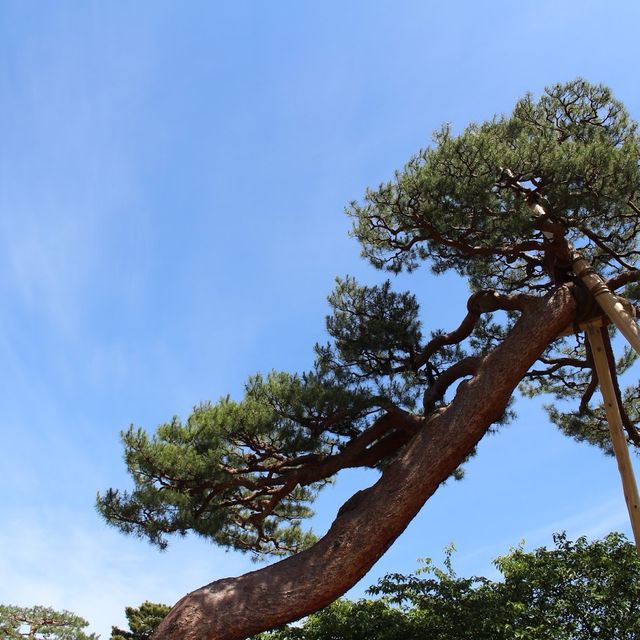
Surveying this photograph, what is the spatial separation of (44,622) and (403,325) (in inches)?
322

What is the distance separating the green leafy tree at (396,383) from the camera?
3.96 metres

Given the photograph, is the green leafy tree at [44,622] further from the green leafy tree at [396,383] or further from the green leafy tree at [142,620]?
the green leafy tree at [396,383]

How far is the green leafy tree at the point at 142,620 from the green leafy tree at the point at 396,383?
24.3 ft

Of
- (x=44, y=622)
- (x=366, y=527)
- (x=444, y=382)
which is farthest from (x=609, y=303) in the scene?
(x=44, y=622)

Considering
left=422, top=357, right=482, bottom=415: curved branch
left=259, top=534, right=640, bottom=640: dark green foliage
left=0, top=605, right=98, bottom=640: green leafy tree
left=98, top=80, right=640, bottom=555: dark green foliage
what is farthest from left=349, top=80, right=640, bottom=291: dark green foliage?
left=0, top=605, right=98, bottom=640: green leafy tree

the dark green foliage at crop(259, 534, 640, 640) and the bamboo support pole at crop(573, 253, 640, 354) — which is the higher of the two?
the bamboo support pole at crop(573, 253, 640, 354)

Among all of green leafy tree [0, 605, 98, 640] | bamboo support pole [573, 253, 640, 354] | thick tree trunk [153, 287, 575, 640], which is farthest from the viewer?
green leafy tree [0, 605, 98, 640]

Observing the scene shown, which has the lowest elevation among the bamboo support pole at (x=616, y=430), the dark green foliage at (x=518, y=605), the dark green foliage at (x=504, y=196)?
the dark green foliage at (x=518, y=605)

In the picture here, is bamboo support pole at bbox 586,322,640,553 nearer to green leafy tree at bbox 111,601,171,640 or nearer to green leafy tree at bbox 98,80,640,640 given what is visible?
green leafy tree at bbox 98,80,640,640

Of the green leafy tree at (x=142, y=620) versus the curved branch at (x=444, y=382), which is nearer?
the curved branch at (x=444, y=382)

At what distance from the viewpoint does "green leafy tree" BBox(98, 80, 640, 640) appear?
3.96m

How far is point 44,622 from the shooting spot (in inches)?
382

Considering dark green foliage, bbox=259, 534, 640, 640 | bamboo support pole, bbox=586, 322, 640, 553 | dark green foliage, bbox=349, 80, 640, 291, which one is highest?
dark green foliage, bbox=349, 80, 640, 291

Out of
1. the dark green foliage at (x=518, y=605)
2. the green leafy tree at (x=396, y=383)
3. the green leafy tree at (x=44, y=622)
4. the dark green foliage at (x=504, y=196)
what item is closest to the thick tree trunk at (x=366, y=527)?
the green leafy tree at (x=396, y=383)
